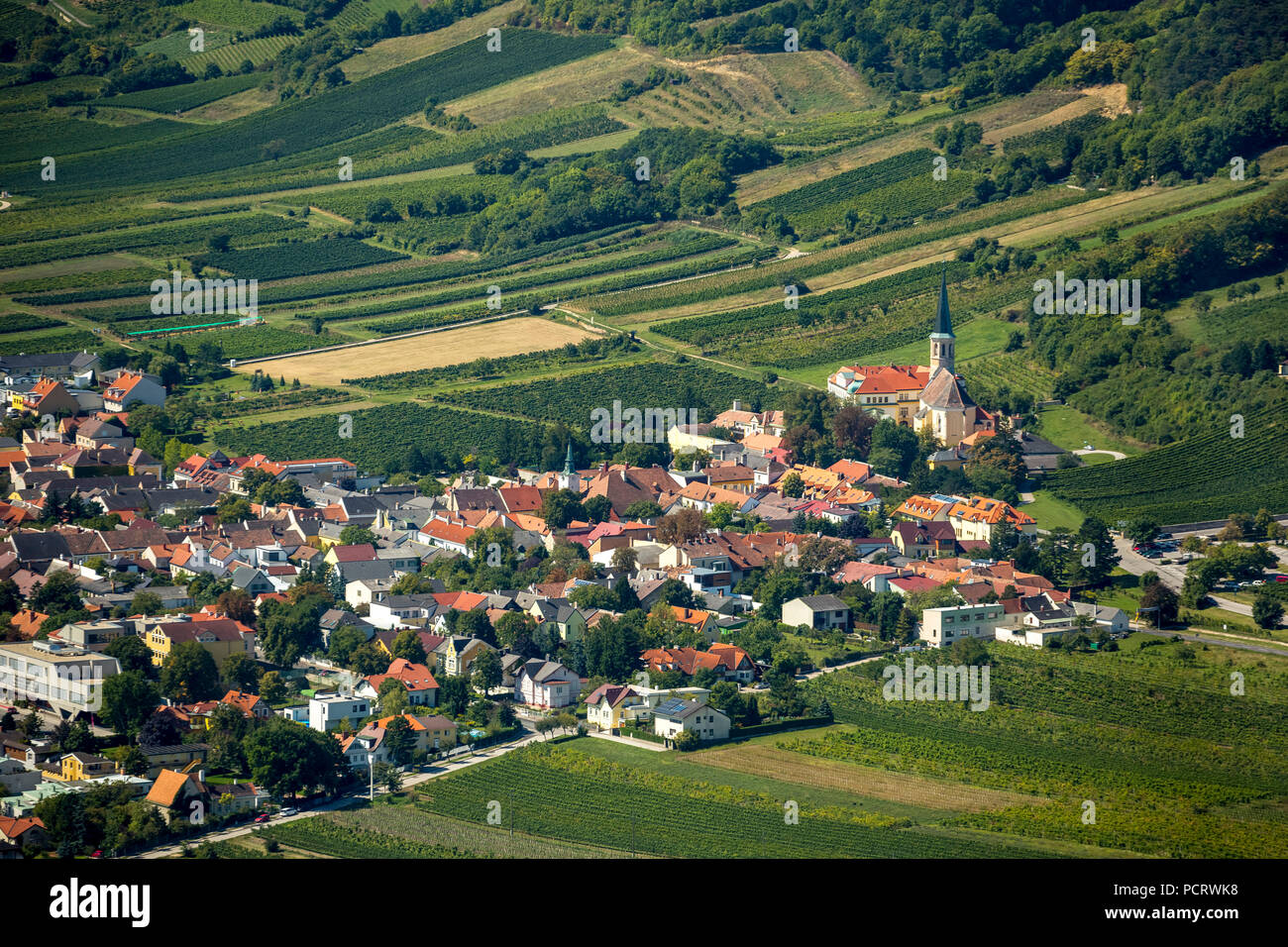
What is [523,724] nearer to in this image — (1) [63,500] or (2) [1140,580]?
(2) [1140,580]

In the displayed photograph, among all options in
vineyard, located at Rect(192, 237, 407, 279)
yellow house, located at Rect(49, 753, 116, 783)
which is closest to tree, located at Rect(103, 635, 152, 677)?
yellow house, located at Rect(49, 753, 116, 783)

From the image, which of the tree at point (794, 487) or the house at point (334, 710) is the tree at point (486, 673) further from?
the tree at point (794, 487)

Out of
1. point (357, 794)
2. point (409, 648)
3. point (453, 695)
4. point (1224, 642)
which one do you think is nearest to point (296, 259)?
point (409, 648)

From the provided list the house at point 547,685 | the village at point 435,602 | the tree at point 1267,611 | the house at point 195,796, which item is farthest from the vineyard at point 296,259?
the house at point 195,796

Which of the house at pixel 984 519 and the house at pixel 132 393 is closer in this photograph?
the house at pixel 984 519

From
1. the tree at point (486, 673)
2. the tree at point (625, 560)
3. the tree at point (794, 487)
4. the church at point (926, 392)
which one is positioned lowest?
the tree at point (486, 673)

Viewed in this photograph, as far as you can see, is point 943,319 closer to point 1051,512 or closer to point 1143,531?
point 1051,512

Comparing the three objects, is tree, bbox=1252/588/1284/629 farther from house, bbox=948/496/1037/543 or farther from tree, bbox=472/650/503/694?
tree, bbox=472/650/503/694
